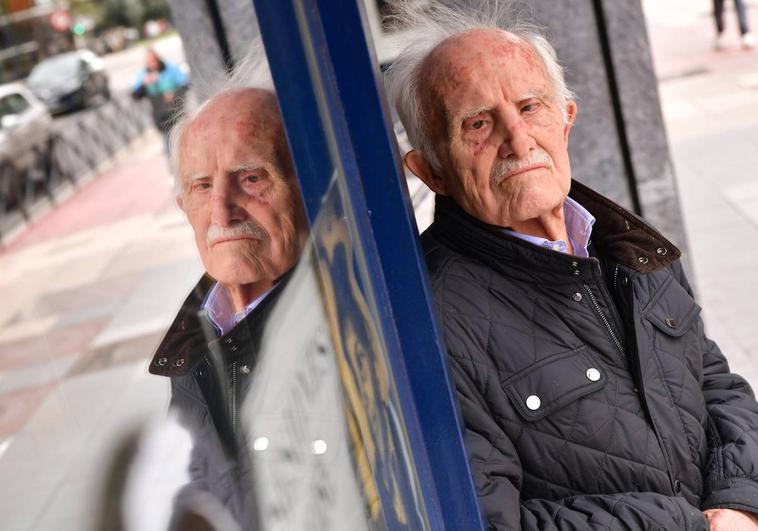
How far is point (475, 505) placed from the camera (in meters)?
1.43

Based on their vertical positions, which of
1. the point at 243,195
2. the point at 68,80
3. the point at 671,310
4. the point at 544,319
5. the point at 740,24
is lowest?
the point at 740,24

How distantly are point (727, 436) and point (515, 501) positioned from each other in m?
0.53

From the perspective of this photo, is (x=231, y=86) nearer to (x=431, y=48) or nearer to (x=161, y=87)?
(x=161, y=87)

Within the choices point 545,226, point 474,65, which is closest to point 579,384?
point 545,226

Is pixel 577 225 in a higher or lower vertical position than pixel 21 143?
lower

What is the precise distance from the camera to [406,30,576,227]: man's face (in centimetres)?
175

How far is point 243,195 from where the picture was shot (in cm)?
114

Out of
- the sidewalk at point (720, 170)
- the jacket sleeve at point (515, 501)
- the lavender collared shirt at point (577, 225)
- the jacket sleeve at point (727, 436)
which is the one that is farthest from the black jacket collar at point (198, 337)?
the sidewalk at point (720, 170)

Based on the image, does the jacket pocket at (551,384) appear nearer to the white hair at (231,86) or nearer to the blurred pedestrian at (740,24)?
the white hair at (231,86)

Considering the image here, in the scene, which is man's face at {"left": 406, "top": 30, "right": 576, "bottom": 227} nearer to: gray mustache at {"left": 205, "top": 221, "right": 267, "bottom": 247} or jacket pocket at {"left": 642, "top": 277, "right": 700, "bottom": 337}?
jacket pocket at {"left": 642, "top": 277, "right": 700, "bottom": 337}

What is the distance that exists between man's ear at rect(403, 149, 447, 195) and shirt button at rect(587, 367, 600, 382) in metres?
0.41

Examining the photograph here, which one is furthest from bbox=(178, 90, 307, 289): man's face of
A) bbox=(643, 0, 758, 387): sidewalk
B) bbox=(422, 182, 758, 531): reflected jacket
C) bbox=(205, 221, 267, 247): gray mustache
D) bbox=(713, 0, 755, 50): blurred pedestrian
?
bbox=(713, 0, 755, 50): blurred pedestrian

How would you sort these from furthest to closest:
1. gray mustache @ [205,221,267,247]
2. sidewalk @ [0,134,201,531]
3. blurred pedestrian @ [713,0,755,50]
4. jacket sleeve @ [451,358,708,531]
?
blurred pedestrian @ [713,0,755,50]
jacket sleeve @ [451,358,708,531]
gray mustache @ [205,221,267,247]
sidewalk @ [0,134,201,531]

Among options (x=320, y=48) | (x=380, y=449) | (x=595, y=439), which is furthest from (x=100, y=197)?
(x=595, y=439)
